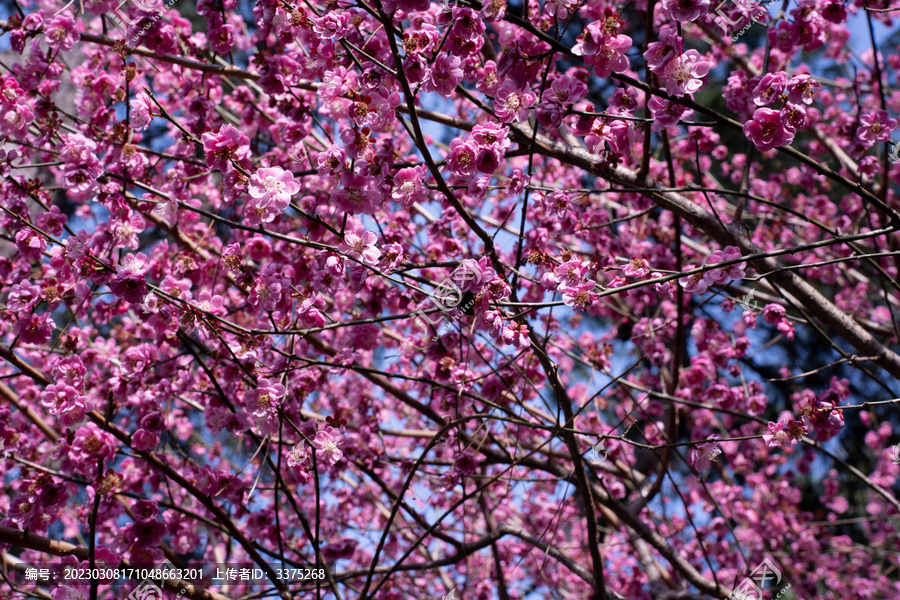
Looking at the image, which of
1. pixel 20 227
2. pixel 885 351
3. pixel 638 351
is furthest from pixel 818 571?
pixel 20 227

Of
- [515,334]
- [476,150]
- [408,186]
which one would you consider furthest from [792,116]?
[408,186]

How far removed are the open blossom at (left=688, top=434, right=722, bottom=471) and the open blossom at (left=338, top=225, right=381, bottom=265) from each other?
1150 mm

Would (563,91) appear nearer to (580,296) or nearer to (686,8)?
(686,8)

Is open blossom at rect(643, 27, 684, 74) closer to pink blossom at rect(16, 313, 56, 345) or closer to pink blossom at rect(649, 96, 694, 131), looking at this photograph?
pink blossom at rect(649, 96, 694, 131)

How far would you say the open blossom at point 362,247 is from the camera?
1.96 m

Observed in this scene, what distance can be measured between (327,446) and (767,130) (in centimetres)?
166

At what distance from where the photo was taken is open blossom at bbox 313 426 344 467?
83.4 inches

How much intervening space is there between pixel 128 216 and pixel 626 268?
70.3 inches

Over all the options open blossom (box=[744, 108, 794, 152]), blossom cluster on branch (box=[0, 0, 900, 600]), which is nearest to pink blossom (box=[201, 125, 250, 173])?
blossom cluster on branch (box=[0, 0, 900, 600])

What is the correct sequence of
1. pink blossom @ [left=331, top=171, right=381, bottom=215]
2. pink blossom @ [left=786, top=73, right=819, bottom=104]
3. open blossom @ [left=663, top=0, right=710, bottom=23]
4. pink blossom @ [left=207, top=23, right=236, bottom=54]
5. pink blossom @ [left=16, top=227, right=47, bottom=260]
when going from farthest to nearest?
pink blossom @ [left=207, top=23, right=236, bottom=54] < pink blossom @ [left=16, top=227, right=47, bottom=260] < pink blossom @ [left=331, top=171, right=381, bottom=215] < pink blossom @ [left=786, top=73, right=819, bottom=104] < open blossom @ [left=663, top=0, right=710, bottom=23]

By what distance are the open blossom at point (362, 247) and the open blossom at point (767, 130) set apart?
113 cm

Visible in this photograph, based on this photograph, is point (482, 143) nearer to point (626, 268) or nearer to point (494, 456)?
point (626, 268)

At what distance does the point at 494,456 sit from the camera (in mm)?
2820

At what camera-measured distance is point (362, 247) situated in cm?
198
